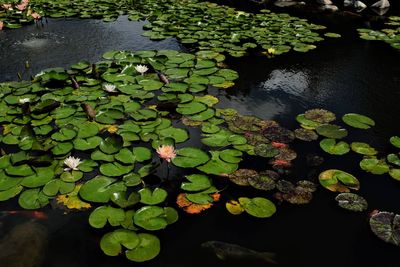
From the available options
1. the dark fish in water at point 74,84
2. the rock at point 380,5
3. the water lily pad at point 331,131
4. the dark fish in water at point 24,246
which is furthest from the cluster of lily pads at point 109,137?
the rock at point 380,5

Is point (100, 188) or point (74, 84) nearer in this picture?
point (100, 188)

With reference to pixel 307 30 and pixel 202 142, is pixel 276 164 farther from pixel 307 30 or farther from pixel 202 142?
pixel 307 30

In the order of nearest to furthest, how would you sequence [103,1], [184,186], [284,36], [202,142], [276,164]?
1. [184,186]
2. [276,164]
3. [202,142]
4. [284,36]
5. [103,1]

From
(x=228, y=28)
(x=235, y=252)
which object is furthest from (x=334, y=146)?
(x=228, y=28)

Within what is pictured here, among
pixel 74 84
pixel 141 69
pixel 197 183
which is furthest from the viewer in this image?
pixel 141 69

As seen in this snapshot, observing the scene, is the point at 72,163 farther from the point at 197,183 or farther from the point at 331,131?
the point at 331,131

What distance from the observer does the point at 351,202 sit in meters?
2.95

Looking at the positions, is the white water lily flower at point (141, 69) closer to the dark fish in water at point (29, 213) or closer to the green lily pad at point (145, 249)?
the dark fish in water at point (29, 213)

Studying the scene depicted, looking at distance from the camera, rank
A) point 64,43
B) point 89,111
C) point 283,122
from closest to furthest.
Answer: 1. point 89,111
2. point 283,122
3. point 64,43

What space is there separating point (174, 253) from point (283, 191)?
3.73 ft

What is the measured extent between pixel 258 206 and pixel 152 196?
0.91 meters

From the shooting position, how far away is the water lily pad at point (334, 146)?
3.54 meters

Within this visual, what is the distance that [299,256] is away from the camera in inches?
101

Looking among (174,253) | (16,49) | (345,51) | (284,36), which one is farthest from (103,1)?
(174,253)
